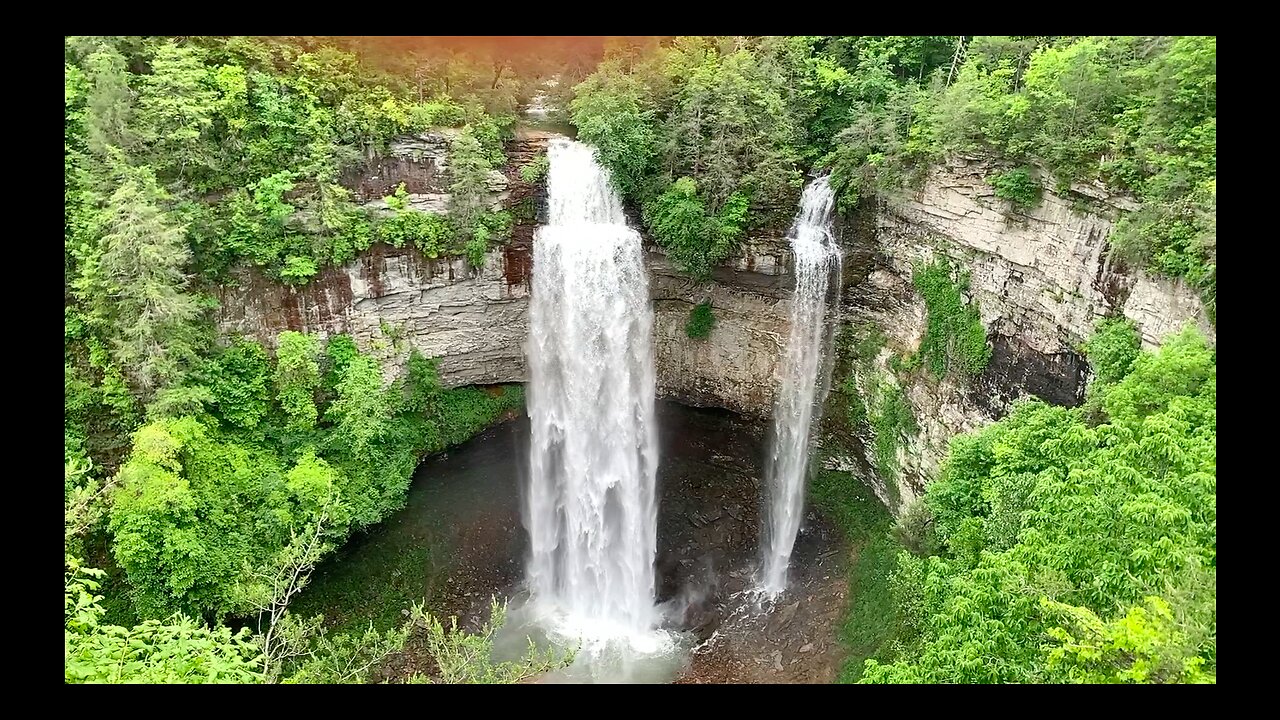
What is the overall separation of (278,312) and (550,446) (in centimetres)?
680

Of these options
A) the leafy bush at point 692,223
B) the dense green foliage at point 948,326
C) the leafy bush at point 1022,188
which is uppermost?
the leafy bush at point 1022,188

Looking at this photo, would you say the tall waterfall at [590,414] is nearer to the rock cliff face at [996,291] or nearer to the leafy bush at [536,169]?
the leafy bush at [536,169]

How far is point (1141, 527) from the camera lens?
6871 mm

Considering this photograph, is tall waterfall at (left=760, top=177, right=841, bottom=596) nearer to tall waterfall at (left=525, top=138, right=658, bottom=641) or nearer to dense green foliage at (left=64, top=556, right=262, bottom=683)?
tall waterfall at (left=525, top=138, right=658, bottom=641)

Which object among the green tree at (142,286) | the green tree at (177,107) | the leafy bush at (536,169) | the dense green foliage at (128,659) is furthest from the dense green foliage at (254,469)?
the leafy bush at (536,169)

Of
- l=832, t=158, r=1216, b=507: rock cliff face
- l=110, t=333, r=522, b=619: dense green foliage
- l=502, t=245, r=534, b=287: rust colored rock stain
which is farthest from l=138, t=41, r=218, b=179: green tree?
l=832, t=158, r=1216, b=507: rock cliff face

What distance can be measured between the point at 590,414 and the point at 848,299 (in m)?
6.82

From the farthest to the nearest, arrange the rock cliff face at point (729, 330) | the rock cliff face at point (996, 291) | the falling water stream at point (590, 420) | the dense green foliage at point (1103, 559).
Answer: the rock cliff face at point (729, 330) → the falling water stream at point (590, 420) → the rock cliff face at point (996, 291) → the dense green foliage at point (1103, 559)

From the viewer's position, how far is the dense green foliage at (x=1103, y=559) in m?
6.02

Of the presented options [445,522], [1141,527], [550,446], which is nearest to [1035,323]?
[1141,527]

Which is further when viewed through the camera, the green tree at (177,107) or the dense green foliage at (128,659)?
the green tree at (177,107)

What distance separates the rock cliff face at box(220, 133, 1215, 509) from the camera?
40.4ft

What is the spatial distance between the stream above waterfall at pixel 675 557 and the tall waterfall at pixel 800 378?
1.43 feet

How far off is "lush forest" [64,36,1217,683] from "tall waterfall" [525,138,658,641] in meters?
1.14
